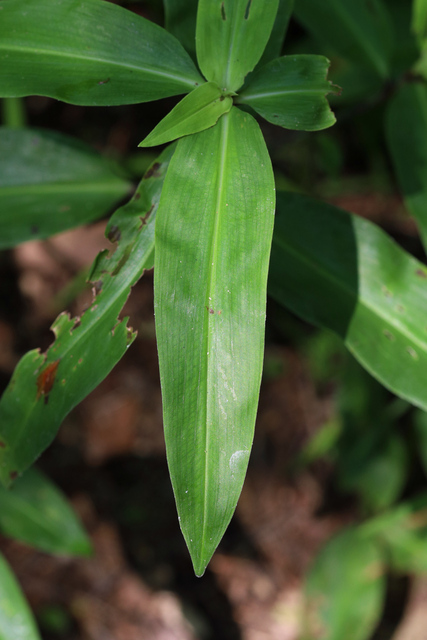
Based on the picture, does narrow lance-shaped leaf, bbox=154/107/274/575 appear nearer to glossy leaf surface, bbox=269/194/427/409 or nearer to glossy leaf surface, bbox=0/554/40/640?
glossy leaf surface, bbox=269/194/427/409

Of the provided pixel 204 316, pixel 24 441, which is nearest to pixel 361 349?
pixel 204 316

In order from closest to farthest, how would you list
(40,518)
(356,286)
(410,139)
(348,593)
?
1. (356,286)
2. (410,139)
3. (40,518)
4. (348,593)

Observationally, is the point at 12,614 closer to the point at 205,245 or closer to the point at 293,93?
the point at 205,245

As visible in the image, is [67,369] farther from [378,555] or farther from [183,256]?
[378,555]

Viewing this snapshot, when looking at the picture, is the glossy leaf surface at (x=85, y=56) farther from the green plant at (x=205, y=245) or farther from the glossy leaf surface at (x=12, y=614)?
the glossy leaf surface at (x=12, y=614)

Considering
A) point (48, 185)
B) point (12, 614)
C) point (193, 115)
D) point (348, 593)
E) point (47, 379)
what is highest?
point (193, 115)

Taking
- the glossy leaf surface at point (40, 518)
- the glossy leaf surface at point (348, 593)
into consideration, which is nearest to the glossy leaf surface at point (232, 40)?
the glossy leaf surface at point (40, 518)

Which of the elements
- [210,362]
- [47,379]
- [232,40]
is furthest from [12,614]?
[232,40]
